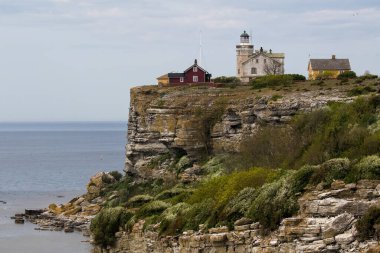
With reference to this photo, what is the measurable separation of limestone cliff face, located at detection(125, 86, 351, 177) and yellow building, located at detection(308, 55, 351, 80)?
62.8 ft

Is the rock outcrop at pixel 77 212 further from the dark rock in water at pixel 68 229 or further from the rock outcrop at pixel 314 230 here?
the rock outcrop at pixel 314 230

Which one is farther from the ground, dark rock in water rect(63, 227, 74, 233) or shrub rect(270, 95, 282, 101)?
shrub rect(270, 95, 282, 101)

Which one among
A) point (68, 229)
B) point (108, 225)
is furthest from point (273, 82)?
point (108, 225)

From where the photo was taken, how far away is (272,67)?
101 meters

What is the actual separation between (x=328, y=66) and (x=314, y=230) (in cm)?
6568

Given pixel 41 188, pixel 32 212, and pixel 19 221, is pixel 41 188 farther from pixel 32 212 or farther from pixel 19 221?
pixel 19 221

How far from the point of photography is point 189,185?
65.0 m

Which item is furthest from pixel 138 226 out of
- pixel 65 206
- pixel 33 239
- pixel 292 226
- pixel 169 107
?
pixel 65 206

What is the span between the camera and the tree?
100 meters

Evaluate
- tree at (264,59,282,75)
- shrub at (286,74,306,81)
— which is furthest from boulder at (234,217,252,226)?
tree at (264,59,282,75)

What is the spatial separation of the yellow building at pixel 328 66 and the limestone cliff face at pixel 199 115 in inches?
753

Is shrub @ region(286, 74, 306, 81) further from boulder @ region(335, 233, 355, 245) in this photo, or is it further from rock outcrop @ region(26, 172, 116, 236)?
boulder @ region(335, 233, 355, 245)

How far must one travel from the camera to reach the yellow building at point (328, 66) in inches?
3826

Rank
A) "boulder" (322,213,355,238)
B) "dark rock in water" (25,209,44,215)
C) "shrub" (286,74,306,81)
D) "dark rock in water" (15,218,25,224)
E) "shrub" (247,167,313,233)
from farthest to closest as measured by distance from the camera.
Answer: "dark rock in water" (25,209,44,215) → "shrub" (286,74,306,81) → "dark rock in water" (15,218,25,224) → "shrub" (247,167,313,233) → "boulder" (322,213,355,238)
